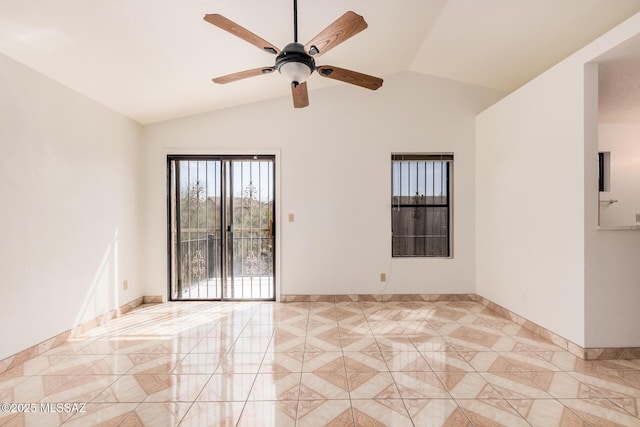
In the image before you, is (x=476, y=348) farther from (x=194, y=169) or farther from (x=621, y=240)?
(x=194, y=169)

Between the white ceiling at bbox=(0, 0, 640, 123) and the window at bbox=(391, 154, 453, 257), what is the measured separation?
1409 mm

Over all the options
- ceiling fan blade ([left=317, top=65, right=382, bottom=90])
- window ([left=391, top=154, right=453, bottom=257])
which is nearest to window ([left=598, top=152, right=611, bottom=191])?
window ([left=391, top=154, right=453, bottom=257])

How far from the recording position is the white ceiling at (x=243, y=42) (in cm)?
228

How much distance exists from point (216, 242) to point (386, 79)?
342 centimetres

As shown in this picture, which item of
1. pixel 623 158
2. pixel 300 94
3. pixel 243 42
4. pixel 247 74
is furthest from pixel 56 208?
pixel 623 158

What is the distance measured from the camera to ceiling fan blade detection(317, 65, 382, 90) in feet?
7.48

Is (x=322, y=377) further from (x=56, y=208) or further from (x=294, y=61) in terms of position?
(x=56, y=208)

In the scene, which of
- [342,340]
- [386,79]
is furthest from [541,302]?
[386,79]

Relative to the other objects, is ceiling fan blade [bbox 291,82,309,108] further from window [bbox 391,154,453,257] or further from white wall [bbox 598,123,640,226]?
white wall [bbox 598,123,640,226]

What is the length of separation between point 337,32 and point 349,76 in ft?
1.75

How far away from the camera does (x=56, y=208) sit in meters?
2.89

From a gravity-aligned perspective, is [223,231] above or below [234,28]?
below

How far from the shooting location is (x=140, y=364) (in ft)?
8.35

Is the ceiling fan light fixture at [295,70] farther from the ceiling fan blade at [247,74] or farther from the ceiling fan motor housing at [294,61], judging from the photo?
the ceiling fan blade at [247,74]
